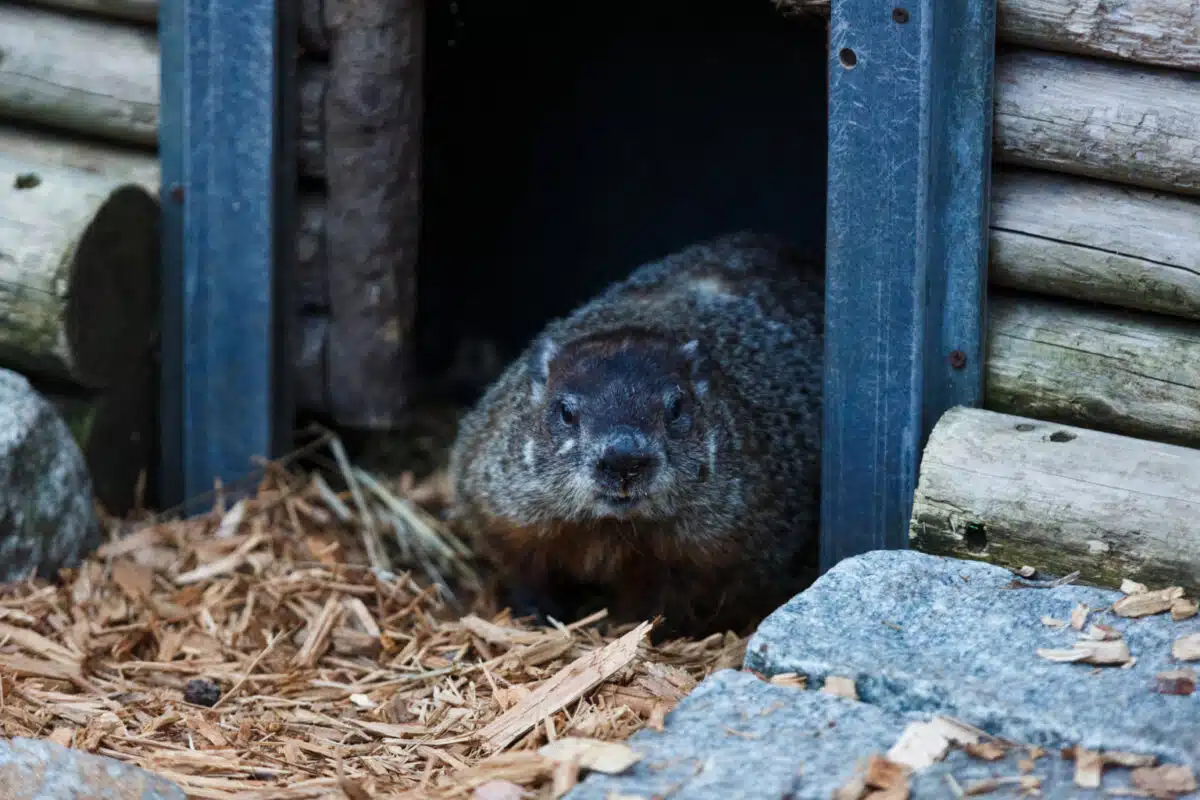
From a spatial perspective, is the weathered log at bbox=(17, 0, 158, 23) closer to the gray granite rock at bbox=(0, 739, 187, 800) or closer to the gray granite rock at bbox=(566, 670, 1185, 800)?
the gray granite rock at bbox=(0, 739, 187, 800)

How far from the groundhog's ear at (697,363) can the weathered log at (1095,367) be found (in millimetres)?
1028

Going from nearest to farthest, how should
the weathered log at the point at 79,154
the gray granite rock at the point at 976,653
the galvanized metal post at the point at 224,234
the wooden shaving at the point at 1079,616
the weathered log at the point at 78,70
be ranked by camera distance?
Result: the gray granite rock at the point at 976,653 < the wooden shaving at the point at 1079,616 < the galvanized metal post at the point at 224,234 < the weathered log at the point at 78,70 < the weathered log at the point at 79,154

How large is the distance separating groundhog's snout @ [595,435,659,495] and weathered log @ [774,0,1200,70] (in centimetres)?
177

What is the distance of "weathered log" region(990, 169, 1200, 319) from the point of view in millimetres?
4617

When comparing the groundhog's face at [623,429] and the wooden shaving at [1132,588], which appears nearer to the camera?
the wooden shaving at [1132,588]

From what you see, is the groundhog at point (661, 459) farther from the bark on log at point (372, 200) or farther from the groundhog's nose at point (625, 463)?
the bark on log at point (372, 200)

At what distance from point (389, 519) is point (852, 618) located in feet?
10.1

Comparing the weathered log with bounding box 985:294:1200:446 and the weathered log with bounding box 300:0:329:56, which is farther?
the weathered log with bounding box 300:0:329:56

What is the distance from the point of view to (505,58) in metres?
7.68

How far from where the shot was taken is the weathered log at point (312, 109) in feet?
19.1

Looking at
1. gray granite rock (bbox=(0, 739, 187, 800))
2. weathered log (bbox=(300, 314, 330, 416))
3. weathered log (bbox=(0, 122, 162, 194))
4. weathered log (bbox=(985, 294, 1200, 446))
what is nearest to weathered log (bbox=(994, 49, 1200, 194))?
weathered log (bbox=(985, 294, 1200, 446))

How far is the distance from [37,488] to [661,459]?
2218mm

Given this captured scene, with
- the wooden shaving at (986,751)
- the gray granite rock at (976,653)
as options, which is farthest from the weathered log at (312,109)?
the wooden shaving at (986,751)

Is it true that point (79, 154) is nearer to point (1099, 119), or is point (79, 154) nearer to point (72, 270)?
point (72, 270)
